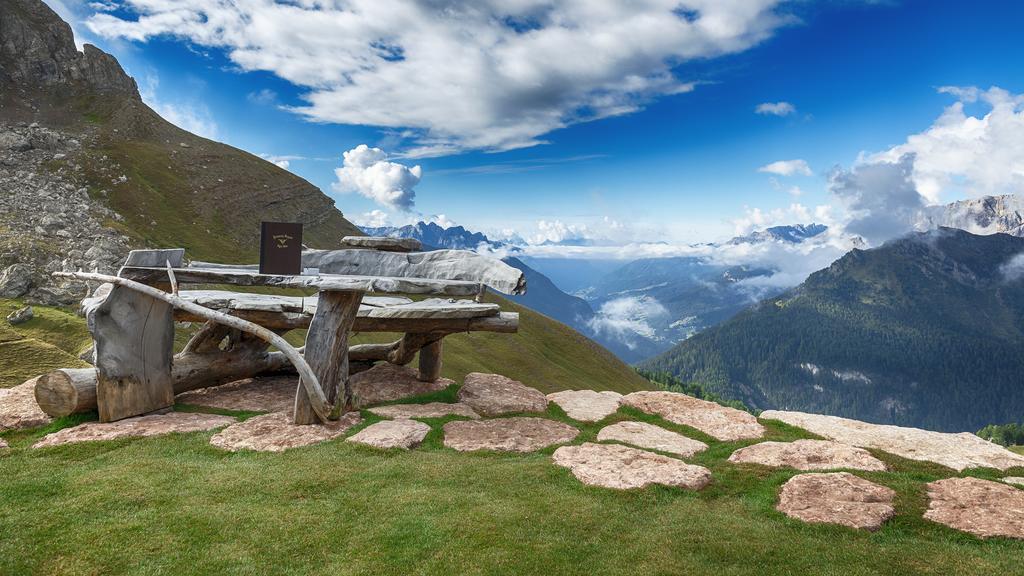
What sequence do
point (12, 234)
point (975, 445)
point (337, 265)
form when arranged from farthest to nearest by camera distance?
point (12, 234)
point (337, 265)
point (975, 445)

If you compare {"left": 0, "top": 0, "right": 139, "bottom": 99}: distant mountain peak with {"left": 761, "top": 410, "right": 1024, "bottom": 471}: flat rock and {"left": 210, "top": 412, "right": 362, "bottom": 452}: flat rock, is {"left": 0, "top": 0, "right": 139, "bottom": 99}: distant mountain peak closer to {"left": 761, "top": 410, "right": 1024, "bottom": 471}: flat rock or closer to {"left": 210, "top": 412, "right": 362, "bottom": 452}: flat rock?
{"left": 210, "top": 412, "right": 362, "bottom": 452}: flat rock

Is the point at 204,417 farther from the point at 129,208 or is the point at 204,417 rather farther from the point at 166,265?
the point at 129,208

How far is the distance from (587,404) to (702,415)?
12.4 feet

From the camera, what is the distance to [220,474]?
10.1 m

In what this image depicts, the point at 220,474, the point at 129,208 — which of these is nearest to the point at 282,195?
the point at 129,208

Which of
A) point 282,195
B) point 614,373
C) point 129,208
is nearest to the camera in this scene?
point 129,208

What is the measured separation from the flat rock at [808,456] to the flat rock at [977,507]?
1.61 metres

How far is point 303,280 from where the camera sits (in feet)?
48.8

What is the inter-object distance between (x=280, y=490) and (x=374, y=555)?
117 inches

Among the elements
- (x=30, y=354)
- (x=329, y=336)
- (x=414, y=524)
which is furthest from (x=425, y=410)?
(x=30, y=354)

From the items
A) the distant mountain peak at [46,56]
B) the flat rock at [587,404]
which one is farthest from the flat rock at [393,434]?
the distant mountain peak at [46,56]

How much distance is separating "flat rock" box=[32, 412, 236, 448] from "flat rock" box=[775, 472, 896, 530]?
44.5ft

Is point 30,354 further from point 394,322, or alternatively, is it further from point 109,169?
point 109,169

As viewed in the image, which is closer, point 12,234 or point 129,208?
point 12,234
